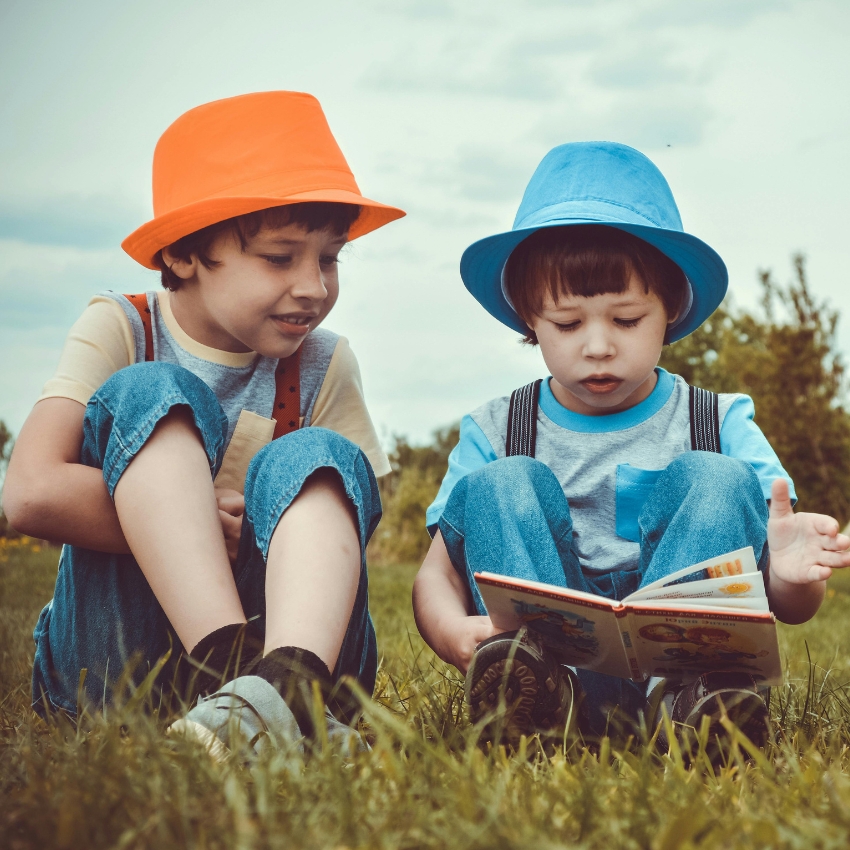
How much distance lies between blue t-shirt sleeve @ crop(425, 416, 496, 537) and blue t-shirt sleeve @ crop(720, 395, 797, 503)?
56cm

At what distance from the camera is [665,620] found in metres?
1.51

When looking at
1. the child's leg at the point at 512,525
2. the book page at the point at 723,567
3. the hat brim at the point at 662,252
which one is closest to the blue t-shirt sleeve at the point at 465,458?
the child's leg at the point at 512,525

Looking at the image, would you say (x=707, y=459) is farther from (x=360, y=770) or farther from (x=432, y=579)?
(x=360, y=770)

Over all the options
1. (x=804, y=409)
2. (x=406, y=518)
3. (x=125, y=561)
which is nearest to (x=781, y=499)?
(x=125, y=561)

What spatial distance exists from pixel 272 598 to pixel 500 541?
0.51 meters

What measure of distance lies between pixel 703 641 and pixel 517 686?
33 cm

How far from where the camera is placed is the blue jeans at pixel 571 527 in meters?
1.77

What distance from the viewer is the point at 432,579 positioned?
202cm

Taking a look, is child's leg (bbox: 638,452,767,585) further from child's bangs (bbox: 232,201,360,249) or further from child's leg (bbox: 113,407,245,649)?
child's bangs (bbox: 232,201,360,249)

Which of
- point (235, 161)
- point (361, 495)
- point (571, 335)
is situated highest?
point (235, 161)

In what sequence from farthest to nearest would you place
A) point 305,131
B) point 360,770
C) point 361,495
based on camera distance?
1. point 305,131
2. point 361,495
3. point 360,770

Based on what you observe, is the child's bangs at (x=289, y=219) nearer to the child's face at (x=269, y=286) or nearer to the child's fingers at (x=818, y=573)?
the child's face at (x=269, y=286)

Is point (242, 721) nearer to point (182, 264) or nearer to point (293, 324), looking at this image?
point (293, 324)

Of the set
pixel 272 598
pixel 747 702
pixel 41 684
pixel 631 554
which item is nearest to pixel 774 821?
pixel 747 702
